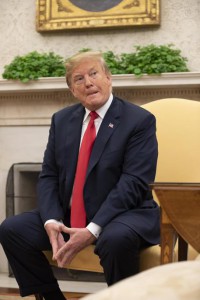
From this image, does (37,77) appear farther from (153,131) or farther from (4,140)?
(153,131)

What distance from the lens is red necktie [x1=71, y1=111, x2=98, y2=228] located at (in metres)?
2.45

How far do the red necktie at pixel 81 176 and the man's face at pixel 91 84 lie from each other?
0.24 feet

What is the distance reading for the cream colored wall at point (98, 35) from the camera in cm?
427

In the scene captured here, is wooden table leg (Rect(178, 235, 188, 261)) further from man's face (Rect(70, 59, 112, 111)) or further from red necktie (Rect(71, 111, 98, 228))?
→ man's face (Rect(70, 59, 112, 111))

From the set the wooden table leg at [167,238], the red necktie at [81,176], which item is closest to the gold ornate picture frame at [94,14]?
the red necktie at [81,176]

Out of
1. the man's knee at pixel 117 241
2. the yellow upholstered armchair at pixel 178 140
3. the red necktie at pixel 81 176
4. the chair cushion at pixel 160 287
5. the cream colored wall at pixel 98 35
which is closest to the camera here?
the chair cushion at pixel 160 287

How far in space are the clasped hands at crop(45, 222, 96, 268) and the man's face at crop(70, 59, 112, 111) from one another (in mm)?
624

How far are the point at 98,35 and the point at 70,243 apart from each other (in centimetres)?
254

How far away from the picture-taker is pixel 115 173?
2469mm

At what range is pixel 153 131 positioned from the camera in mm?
2533

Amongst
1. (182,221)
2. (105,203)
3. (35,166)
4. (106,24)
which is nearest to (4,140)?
(35,166)

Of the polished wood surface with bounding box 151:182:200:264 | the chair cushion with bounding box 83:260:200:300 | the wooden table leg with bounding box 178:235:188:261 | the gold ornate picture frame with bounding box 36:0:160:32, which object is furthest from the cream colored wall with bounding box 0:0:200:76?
the chair cushion with bounding box 83:260:200:300

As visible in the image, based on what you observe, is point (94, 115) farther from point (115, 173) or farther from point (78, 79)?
point (115, 173)

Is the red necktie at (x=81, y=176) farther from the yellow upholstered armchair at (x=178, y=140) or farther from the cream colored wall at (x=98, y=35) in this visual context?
the cream colored wall at (x=98, y=35)
